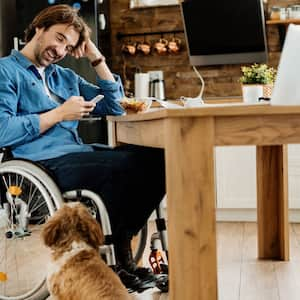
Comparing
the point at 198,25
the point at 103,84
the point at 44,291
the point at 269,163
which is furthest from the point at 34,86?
the point at 198,25

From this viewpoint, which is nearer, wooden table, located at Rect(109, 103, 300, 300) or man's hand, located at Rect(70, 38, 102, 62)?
wooden table, located at Rect(109, 103, 300, 300)

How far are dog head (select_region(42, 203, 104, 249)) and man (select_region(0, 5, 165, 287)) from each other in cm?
22

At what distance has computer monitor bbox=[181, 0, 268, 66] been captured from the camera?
4.34 meters

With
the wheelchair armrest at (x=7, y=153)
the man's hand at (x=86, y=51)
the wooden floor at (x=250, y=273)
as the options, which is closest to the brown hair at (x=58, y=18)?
the man's hand at (x=86, y=51)

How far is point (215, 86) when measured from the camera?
470cm

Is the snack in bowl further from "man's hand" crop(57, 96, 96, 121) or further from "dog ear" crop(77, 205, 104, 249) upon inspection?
"dog ear" crop(77, 205, 104, 249)

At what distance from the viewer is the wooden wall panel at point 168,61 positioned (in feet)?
15.4

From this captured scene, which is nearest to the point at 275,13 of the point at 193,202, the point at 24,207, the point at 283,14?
the point at 283,14

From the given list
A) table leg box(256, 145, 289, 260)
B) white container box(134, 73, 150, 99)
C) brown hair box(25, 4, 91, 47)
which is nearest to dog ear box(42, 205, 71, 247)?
brown hair box(25, 4, 91, 47)

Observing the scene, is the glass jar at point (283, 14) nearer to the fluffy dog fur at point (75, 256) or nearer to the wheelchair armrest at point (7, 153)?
the wheelchair armrest at point (7, 153)

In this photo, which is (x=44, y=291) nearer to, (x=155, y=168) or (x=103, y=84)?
(x=155, y=168)

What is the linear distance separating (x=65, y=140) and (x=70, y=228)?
22.0 inches

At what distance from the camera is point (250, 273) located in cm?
276

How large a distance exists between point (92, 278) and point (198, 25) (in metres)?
3.04
